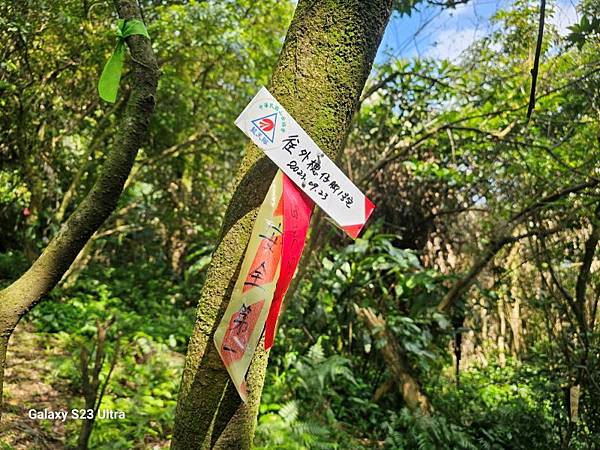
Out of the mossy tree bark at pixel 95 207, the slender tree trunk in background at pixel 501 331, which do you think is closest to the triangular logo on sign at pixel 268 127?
the mossy tree bark at pixel 95 207

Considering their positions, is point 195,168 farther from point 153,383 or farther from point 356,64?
point 356,64

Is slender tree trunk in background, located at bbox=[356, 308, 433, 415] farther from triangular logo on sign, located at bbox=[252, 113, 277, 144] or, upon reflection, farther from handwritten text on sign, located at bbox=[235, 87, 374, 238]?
triangular logo on sign, located at bbox=[252, 113, 277, 144]

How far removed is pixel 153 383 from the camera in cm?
353

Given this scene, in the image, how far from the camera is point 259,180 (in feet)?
3.60

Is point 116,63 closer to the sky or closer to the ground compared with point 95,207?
closer to the sky

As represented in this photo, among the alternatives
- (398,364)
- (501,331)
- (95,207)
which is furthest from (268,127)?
(501,331)

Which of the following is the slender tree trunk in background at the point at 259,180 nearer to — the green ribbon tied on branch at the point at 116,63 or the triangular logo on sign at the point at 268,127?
the triangular logo on sign at the point at 268,127

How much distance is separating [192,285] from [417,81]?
3936 millimetres

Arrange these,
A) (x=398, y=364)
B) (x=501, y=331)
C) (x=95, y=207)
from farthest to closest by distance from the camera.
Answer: (x=501, y=331)
(x=398, y=364)
(x=95, y=207)

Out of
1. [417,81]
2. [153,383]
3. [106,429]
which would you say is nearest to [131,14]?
[106,429]

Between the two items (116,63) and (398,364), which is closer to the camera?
(116,63)

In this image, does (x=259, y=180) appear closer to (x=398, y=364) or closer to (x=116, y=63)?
(x=116, y=63)

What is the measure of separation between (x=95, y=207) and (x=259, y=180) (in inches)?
21.2

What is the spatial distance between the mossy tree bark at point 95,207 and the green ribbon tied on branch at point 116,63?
27 mm
